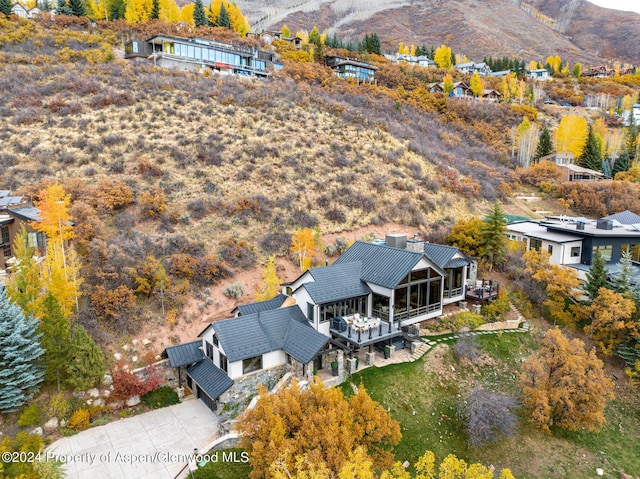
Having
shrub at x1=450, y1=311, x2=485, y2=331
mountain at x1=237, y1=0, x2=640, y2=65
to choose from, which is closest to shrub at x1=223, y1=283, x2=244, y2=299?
shrub at x1=450, y1=311, x2=485, y2=331

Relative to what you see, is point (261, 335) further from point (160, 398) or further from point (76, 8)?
point (76, 8)

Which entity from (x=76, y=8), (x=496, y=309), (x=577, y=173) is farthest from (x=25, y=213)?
(x=76, y=8)

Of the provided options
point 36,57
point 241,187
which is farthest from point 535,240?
point 36,57

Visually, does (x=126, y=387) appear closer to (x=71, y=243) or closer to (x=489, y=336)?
(x=71, y=243)

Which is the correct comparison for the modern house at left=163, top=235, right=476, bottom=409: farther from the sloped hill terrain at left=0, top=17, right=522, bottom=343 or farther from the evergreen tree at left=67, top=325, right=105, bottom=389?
the sloped hill terrain at left=0, top=17, right=522, bottom=343

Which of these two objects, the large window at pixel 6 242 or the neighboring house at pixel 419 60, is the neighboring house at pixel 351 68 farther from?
the large window at pixel 6 242
